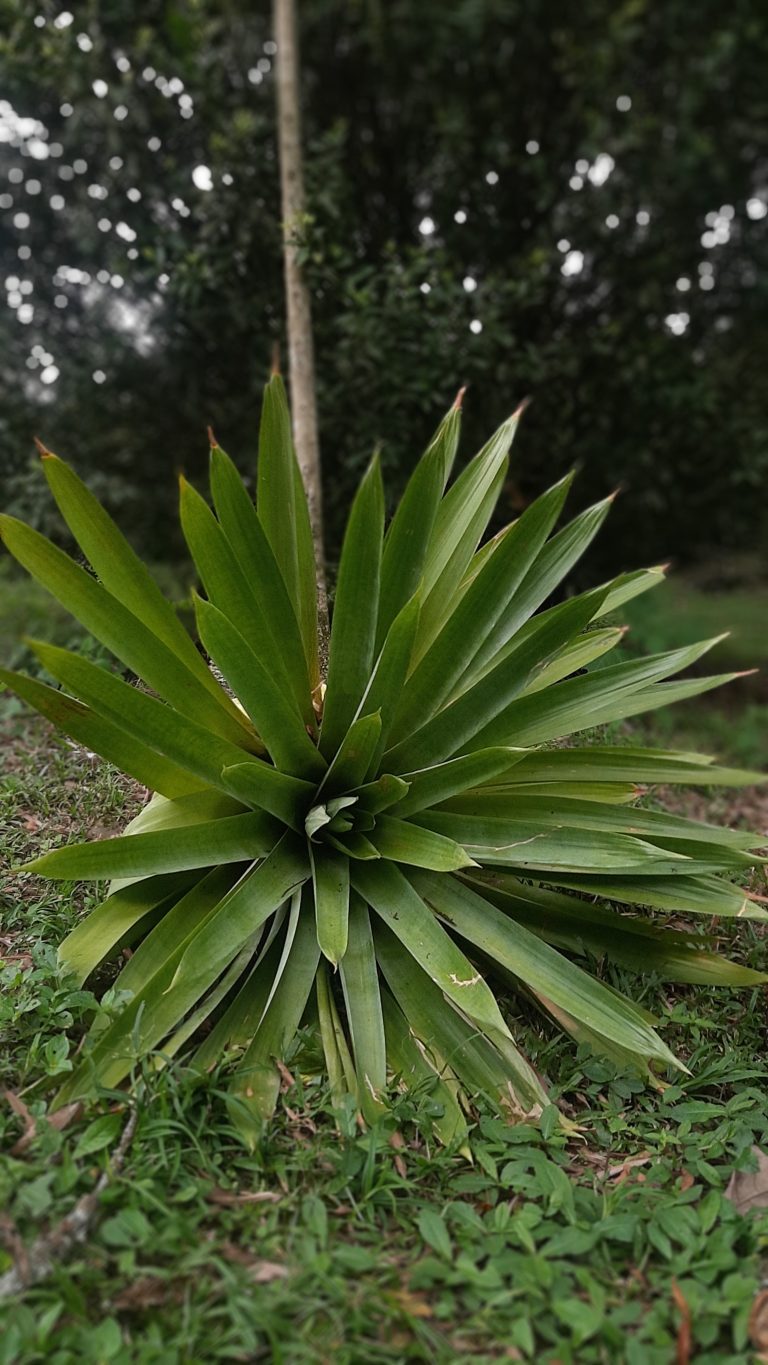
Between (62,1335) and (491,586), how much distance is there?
5.47 feet

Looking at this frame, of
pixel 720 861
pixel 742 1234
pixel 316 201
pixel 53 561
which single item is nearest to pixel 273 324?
pixel 316 201

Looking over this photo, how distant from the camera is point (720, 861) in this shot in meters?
2.26

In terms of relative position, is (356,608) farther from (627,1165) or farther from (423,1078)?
(627,1165)

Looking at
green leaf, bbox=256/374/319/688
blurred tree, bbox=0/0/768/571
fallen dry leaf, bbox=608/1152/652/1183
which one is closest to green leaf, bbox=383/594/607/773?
green leaf, bbox=256/374/319/688

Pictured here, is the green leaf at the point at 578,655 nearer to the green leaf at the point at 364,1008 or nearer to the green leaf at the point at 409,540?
the green leaf at the point at 409,540

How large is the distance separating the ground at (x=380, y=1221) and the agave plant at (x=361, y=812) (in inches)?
3.5

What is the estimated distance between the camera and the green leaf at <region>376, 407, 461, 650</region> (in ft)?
7.77

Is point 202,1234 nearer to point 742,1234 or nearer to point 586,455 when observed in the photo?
point 742,1234

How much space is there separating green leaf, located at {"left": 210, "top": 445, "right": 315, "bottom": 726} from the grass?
90 cm

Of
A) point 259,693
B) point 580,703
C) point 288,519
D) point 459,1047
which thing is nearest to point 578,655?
point 580,703

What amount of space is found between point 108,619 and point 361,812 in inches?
30.1

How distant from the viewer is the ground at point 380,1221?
55.3 inches

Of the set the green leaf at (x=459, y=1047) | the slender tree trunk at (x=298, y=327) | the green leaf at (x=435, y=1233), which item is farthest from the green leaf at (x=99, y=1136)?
the slender tree trunk at (x=298, y=327)

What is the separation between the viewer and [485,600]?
7.33ft
